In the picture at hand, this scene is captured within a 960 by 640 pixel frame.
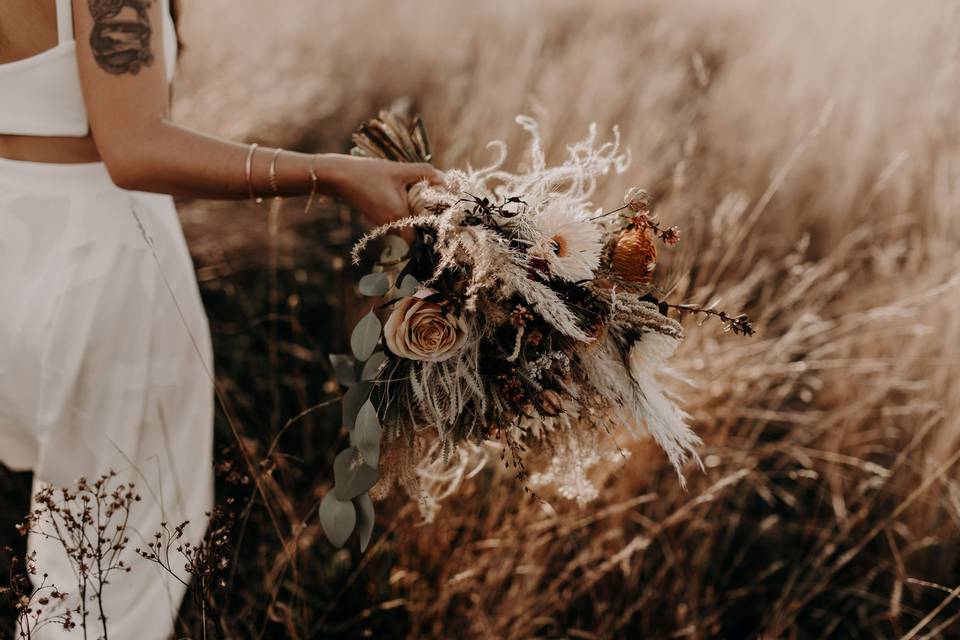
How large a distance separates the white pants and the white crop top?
0.27 feet

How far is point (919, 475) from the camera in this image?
2.31 metres

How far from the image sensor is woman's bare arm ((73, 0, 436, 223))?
3.79 feet

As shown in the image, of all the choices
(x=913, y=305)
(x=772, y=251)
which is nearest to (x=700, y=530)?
(x=913, y=305)

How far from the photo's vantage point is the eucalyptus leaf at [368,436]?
1.07m

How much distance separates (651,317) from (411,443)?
431mm

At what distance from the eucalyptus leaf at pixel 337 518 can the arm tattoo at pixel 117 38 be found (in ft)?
2.52

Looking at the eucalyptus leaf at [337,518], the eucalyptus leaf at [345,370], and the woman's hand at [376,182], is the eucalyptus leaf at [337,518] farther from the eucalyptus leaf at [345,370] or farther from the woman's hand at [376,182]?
the woman's hand at [376,182]

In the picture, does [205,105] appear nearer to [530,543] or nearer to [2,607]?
[2,607]

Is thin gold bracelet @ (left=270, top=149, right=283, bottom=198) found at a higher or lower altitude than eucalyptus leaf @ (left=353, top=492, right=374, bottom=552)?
higher

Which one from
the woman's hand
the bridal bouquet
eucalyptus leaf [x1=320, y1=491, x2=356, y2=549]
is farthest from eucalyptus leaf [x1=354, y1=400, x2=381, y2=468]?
the woman's hand

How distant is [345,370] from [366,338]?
13cm

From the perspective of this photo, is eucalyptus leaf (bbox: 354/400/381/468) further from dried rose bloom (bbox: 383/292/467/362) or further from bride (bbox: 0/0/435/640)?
bride (bbox: 0/0/435/640)

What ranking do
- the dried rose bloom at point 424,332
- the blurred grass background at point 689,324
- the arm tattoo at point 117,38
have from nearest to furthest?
the dried rose bloom at point 424,332, the arm tattoo at point 117,38, the blurred grass background at point 689,324

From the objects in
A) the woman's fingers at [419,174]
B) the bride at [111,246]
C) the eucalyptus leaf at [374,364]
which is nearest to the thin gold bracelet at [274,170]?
the bride at [111,246]
